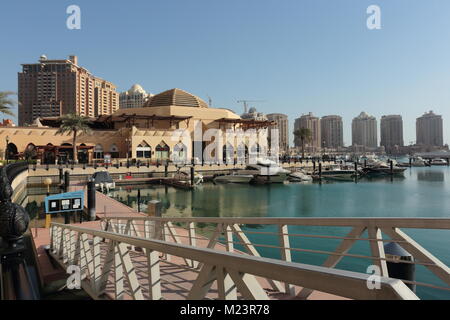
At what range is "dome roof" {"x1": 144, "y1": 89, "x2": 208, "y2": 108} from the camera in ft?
235

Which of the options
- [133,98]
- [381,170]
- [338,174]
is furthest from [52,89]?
[381,170]

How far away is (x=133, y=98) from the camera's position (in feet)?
578

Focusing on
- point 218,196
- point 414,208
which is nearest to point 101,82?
point 218,196

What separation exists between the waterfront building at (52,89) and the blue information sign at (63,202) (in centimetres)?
12384

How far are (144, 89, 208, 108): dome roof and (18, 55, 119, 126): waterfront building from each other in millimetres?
66134

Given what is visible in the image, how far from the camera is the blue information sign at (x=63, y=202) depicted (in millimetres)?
12594

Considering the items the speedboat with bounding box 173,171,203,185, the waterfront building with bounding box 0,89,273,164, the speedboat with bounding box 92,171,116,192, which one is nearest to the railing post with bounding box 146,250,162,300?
the speedboat with bounding box 92,171,116,192

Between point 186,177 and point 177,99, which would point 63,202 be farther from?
point 177,99

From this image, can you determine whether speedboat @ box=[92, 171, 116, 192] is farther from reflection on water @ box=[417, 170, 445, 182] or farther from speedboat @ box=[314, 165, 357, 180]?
reflection on water @ box=[417, 170, 445, 182]

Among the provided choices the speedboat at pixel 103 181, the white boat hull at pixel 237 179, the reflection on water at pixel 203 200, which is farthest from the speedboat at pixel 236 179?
the speedboat at pixel 103 181

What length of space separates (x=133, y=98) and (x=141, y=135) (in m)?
133

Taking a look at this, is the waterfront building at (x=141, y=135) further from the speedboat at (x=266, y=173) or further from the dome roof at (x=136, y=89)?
the dome roof at (x=136, y=89)
